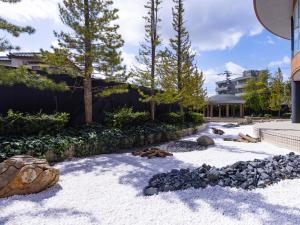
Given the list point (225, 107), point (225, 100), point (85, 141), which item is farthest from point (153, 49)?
point (225, 107)

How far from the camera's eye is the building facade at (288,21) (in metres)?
13.1

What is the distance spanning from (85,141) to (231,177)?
448 cm

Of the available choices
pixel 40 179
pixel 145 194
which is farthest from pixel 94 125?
pixel 145 194

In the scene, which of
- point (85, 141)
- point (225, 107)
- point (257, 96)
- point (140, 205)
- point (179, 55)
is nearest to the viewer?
point (140, 205)

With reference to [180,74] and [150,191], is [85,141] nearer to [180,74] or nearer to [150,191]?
[150,191]

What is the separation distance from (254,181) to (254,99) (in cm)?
3050

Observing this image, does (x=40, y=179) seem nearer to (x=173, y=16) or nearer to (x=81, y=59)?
(x=81, y=59)

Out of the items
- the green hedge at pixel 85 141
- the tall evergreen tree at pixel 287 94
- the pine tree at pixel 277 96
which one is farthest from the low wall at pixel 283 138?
the tall evergreen tree at pixel 287 94

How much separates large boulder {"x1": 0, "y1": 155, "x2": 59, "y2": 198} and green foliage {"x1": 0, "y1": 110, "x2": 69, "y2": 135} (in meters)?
2.27

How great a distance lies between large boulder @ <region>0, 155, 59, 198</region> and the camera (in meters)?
4.36

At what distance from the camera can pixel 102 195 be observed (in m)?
4.39

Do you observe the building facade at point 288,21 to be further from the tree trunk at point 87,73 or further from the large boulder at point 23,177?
the large boulder at point 23,177

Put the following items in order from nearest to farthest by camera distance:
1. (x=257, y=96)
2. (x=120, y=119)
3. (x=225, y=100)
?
(x=120, y=119)
(x=257, y=96)
(x=225, y=100)

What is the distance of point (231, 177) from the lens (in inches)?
192
